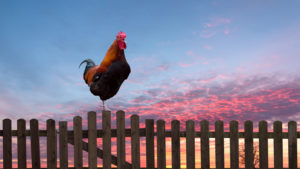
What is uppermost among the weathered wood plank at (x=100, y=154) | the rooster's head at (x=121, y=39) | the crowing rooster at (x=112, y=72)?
the rooster's head at (x=121, y=39)

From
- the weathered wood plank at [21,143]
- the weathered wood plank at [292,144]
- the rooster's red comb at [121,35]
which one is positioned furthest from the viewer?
the weathered wood plank at [21,143]

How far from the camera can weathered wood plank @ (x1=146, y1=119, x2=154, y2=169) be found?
6.07m

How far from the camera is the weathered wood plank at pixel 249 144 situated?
6.05 meters

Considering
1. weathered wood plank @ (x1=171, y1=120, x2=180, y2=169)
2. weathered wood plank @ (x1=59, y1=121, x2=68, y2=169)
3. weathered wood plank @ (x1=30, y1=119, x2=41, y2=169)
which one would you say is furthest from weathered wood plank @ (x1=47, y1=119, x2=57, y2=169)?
weathered wood plank @ (x1=171, y1=120, x2=180, y2=169)

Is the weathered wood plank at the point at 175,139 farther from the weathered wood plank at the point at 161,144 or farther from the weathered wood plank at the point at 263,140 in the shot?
the weathered wood plank at the point at 263,140

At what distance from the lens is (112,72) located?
645 cm

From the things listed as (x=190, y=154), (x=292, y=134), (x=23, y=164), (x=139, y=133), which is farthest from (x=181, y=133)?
(x=23, y=164)

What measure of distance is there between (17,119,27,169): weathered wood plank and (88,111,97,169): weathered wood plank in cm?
164

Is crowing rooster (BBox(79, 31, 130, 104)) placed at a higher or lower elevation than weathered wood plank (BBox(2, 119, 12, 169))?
higher

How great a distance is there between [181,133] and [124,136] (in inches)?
43.2

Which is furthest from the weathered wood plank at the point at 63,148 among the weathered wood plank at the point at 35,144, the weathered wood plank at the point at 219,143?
the weathered wood plank at the point at 219,143

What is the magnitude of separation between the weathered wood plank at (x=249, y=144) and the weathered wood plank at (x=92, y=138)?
2.91 metres

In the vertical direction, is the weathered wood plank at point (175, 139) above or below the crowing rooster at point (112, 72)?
below

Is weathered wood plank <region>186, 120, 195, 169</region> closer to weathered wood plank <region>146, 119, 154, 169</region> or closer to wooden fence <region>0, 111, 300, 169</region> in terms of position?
wooden fence <region>0, 111, 300, 169</region>
